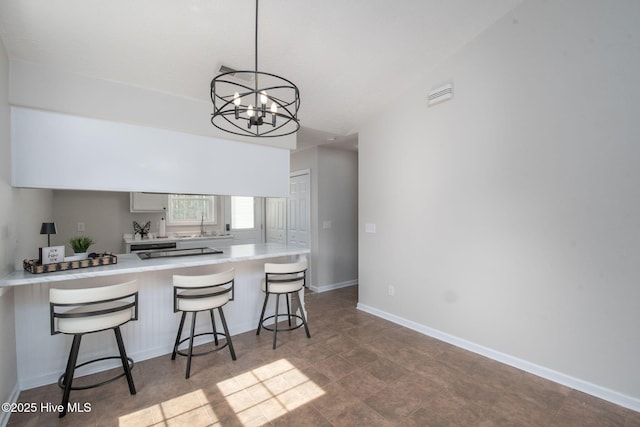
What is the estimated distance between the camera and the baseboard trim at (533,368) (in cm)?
215

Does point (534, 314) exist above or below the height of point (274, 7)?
below

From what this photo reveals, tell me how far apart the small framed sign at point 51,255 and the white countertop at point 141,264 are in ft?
0.45

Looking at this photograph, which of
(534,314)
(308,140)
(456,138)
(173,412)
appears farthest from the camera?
(308,140)

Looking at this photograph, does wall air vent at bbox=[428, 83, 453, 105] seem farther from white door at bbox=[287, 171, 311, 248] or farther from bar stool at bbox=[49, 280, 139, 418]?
bar stool at bbox=[49, 280, 139, 418]

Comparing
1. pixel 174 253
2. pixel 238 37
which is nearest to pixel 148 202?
pixel 174 253

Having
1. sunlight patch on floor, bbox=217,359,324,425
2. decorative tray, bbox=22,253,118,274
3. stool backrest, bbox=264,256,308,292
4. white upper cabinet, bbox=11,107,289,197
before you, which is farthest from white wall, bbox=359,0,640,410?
decorative tray, bbox=22,253,118,274

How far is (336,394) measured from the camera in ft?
7.41

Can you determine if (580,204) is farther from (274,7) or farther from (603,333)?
(274,7)

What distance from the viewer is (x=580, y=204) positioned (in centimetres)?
232

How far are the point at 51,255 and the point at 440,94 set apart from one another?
397 centimetres

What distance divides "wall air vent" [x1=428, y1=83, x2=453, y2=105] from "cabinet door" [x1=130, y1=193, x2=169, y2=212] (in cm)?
390

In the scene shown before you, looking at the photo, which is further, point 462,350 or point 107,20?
point 462,350

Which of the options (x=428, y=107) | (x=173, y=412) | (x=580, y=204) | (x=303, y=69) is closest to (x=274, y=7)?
(x=303, y=69)

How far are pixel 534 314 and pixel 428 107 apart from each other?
7.83 feet
